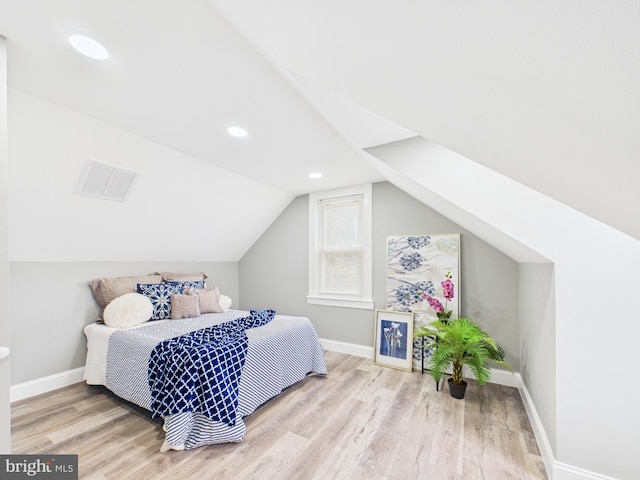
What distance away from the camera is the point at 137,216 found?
10.1 feet

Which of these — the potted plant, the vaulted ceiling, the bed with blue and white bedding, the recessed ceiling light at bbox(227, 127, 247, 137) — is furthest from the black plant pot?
the recessed ceiling light at bbox(227, 127, 247, 137)

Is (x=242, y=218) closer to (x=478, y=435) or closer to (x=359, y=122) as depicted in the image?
(x=359, y=122)

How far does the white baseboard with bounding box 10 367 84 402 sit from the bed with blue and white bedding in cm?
23

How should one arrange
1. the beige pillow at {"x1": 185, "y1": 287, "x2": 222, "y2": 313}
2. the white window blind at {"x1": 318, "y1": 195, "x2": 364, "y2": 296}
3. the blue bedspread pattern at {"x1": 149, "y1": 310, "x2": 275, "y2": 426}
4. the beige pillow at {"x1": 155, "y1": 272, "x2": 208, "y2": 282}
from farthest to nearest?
1. the white window blind at {"x1": 318, "y1": 195, "x2": 364, "y2": 296}
2. the beige pillow at {"x1": 155, "y1": 272, "x2": 208, "y2": 282}
3. the beige pillow at {"x1": 185, "y1": 287, "x2": 222, "y2": 313}
4. the blue bedspread pattern at {"x1": 149, "y1": 310, "x2": 275, "y2": 426}

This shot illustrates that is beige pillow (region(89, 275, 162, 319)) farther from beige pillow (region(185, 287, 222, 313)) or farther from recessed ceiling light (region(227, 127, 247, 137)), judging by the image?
recessed ceiling light (region(227, 127, 247, 137))

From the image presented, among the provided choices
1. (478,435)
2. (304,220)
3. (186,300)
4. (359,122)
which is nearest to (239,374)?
(186,300)

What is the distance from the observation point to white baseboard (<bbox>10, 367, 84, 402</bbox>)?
2.60 metres

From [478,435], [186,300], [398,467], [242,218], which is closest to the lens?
[398,467]

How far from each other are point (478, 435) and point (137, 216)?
12.0ft

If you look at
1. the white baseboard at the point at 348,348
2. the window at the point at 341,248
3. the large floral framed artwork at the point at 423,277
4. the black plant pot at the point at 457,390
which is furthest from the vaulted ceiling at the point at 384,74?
the white baseboard at the point at 348,348

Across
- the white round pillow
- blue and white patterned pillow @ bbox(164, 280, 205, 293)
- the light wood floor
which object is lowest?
the light wood floor

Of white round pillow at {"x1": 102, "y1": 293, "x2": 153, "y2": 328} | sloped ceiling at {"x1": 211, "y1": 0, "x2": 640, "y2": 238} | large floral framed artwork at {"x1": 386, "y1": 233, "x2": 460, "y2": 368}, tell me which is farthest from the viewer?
large floral framed artwork at {"x1": 386, "y1": 233, "x2": 460, "y2": 368}

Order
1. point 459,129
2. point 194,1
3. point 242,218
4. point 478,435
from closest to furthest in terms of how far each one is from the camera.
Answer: point 459,129 → point 194,1 → point 478,435 → point 242,218

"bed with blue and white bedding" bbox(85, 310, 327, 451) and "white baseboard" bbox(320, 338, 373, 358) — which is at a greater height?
"bed with blue and white bedding" bbox(85, 310, 327, 451)
